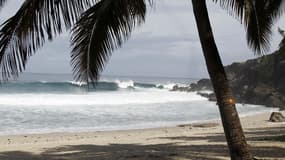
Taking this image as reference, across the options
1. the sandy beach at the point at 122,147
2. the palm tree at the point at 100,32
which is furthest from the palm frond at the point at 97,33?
the sandy beach at the point at 122,147

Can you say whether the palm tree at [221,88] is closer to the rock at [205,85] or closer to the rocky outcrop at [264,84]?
the rocky outcrop at [264,84]

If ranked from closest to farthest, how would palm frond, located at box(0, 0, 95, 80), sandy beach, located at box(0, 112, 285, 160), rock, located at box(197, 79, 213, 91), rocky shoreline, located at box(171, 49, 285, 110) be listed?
palm frond, located at box(0, 0, 95, 80) < sandy beach, located at box(0, 112, 285, 160) < rocky shoreline, located at box(171, 49, 285, 110) < rock, located at box(197, 79, 213, 91)

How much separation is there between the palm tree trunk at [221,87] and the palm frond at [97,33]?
1215mm

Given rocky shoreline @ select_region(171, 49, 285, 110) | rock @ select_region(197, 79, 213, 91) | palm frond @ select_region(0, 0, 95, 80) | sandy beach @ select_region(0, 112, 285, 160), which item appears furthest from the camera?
rock @ select_region(197, 79, 213, 91)

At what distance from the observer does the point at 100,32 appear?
6.81m

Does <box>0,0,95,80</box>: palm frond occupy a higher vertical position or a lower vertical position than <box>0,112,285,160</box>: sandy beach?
higher

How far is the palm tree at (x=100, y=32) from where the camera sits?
5.57 metres

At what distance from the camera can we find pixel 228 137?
5965 mm

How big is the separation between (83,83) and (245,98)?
36093mm

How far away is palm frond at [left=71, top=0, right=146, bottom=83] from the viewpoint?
6672mm

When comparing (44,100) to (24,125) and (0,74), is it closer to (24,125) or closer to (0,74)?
(24,125)

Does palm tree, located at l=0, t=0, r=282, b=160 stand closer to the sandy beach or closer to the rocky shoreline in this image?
the sandy beach

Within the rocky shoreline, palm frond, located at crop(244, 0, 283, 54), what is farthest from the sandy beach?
the rocky shoreline

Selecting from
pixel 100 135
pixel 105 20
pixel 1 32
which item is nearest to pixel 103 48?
pixel 105 20
